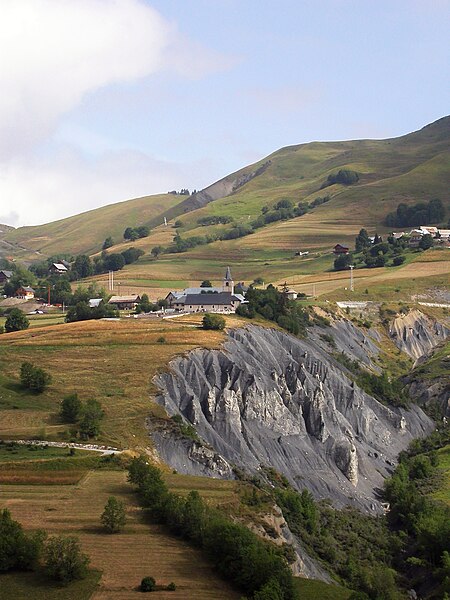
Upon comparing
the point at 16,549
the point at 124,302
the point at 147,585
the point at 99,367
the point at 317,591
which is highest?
the point at 99,367

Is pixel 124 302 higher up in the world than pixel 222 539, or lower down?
higher up

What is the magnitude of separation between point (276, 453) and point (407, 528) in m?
15.9

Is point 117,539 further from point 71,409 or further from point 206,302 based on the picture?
point 206,302

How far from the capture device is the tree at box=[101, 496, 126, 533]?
60000mm

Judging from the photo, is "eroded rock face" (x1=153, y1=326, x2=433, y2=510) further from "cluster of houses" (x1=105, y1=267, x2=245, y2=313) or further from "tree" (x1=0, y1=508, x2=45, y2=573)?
"tree" (x1=0, y1=508, x2=45, y2=573)

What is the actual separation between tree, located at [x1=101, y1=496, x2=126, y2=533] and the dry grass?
497 millimetres

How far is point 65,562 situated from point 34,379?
150ft

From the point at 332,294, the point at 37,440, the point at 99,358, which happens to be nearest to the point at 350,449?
the point at 99,358

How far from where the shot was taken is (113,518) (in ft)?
197

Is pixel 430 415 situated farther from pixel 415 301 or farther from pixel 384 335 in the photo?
pixel 415 301

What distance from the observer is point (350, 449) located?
109 meters

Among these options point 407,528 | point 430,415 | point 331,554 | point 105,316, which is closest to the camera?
point 331,554

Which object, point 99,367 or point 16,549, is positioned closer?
point 16,549

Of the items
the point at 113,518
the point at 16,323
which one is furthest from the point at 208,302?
the point at 113,518
